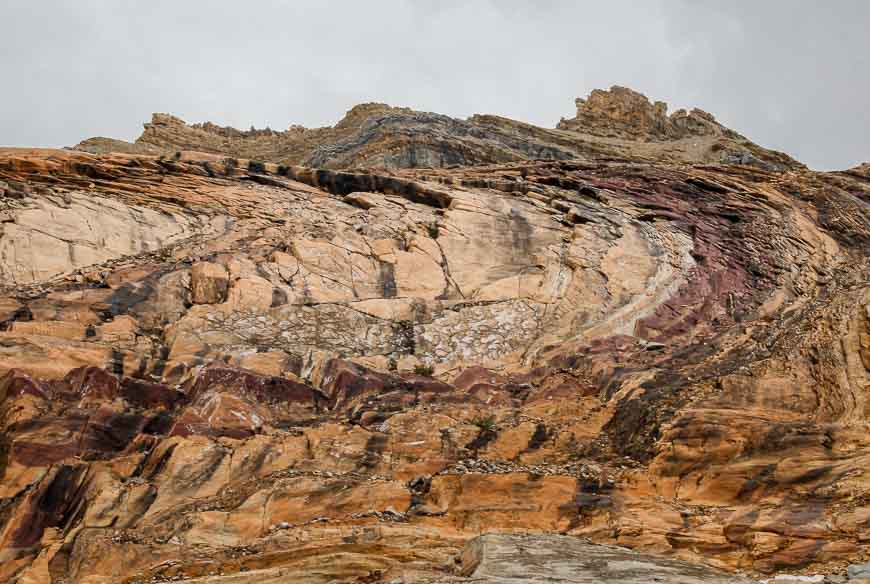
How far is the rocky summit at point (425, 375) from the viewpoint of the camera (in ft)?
38.8

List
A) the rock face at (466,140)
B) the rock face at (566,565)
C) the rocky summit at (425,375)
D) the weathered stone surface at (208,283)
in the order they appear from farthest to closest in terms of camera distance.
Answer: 1. the rock face at (466,140)
2. the weathered stone surface at (208,283)
3. the rocky summit at (425,375)
4. the rock face at (566,565)

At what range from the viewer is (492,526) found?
1271cm

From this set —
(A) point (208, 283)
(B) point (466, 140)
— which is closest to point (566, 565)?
(A) point (208, 283)

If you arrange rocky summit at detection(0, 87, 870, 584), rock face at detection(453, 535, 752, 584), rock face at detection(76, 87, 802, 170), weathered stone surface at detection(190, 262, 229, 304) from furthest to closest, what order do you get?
rock face at detection(76, 87, 802, 170) → weathered stone surface at detection(190, 262, 229, 304) → rocky summit at detection(0, 87, 870, 584) → rock face at detection(453, 535, 752, 584)

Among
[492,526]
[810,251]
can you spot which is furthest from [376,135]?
[492,526]

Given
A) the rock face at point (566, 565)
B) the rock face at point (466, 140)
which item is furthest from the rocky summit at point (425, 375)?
the rock face at point (466, 140)

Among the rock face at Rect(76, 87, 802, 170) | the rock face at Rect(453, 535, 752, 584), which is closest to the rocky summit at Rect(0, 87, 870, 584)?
the rock face at Rect(453, 535, 752, 584)

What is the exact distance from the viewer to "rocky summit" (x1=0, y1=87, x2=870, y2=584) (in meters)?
11.8

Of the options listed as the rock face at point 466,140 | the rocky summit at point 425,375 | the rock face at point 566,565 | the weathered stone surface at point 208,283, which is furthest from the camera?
the rock face at point 466,140

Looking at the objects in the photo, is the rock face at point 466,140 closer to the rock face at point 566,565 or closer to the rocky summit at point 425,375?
the rocky summit at point 425,375

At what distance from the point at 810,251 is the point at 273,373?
1520 centimetres

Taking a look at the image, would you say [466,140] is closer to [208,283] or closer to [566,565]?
[208,283]

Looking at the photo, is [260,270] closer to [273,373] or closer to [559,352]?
[273,373]

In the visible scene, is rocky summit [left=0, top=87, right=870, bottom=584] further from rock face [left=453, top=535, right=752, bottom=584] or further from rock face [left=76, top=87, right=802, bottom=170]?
rock face [left=76, top=87, right=802, bottom=170]
